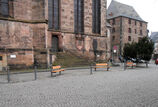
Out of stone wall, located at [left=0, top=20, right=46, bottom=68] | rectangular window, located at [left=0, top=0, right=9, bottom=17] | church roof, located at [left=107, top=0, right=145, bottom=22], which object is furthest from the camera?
church roof, located at [left=107, top=0, right=145, bottom=22]

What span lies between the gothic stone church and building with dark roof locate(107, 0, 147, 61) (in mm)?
14911

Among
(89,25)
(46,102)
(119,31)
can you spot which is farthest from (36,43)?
(119,31)

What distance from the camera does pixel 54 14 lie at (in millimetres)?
19125

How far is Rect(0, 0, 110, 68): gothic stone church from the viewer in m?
13.7

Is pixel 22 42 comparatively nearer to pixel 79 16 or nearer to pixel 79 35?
pixel 79 35

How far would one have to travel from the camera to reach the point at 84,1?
2106 cm

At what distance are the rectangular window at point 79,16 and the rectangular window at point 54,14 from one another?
287 centimetres

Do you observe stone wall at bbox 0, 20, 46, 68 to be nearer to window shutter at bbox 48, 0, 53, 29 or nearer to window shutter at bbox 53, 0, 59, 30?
window shutter at bbox 48, 0, 53, 29

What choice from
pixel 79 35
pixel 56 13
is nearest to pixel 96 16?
pixel 79 35

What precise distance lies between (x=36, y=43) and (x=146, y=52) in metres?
Result: 13.0

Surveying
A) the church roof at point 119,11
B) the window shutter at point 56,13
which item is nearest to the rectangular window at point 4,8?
the window shutter at point 56,13

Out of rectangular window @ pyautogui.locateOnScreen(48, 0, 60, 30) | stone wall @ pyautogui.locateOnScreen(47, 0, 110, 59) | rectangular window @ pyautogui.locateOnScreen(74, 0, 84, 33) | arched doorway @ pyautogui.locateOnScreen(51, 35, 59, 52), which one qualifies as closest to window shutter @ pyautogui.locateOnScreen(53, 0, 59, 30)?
rectangular window @ pyautogui.locateOnScreen(48, 0, 60, 30)

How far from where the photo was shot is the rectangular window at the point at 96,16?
2289 centimetres

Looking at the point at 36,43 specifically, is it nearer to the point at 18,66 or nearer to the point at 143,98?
the point at 18,66
